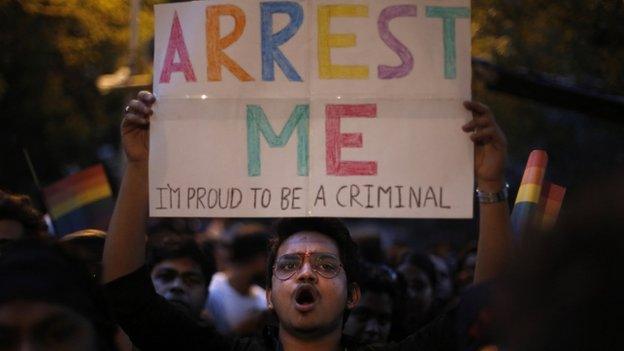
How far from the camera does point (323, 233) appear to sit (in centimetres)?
423

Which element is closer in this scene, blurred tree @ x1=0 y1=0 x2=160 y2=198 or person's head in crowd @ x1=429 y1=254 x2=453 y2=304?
person's head in crowd @ x1=429 y1=254 x2=453 y2=304

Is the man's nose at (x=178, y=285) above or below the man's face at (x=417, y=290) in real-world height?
above

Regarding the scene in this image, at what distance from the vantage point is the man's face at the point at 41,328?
250 cm

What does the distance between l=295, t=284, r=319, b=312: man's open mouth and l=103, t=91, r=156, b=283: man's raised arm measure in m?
0.50

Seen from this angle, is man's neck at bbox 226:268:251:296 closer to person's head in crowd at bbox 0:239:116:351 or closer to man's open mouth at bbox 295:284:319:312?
man's open mouth at bbox 295:284:319:312

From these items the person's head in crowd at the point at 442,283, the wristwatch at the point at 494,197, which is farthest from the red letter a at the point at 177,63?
the person's head in crowd at the point at 442,283

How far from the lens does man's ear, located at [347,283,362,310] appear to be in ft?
13.9

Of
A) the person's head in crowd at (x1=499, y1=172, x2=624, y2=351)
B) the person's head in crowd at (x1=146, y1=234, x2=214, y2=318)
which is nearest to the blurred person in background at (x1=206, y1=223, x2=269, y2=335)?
the person's head in crowd at (x1=146, y1=234, x2=214, y2=318)

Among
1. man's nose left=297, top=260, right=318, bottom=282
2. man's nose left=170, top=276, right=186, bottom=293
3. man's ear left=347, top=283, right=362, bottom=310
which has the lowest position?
man's nose left=170, top=276, right=186, bottom=293

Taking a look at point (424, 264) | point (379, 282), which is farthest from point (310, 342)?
point (424, 264)

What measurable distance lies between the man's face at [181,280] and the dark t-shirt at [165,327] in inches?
75.8

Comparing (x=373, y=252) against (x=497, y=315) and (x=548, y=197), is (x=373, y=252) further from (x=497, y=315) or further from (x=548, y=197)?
(x=497, y=315)

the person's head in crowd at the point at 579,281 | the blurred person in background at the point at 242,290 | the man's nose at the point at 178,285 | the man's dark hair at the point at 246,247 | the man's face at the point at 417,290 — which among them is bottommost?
the man's face at the point at 417,290

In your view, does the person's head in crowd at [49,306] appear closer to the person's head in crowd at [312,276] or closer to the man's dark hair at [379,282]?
the person's head in crowd at [312,276]
